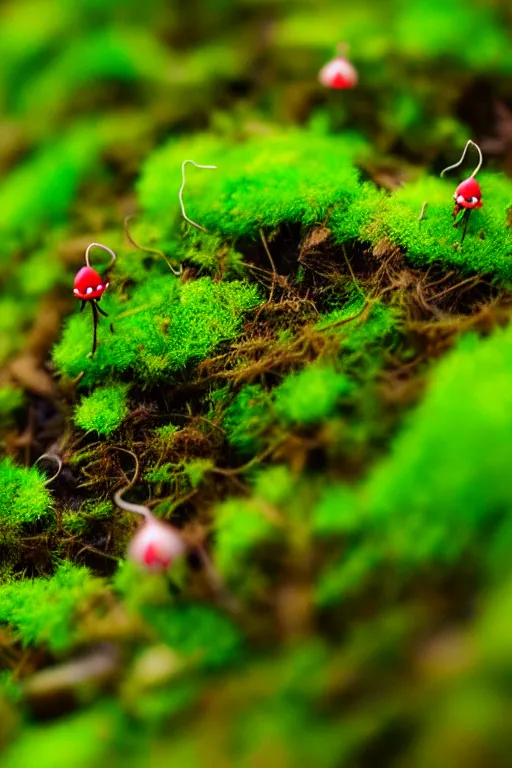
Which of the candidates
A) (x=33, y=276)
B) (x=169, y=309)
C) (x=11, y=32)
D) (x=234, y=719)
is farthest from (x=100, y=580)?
(x=11, y=32)

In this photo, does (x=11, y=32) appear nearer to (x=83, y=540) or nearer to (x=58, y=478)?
(x=58, y=478)

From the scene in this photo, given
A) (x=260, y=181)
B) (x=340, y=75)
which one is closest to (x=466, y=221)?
(x=260, y=181)

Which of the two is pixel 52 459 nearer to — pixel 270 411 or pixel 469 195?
pixel 270 411

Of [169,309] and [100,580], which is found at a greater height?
[169,309]

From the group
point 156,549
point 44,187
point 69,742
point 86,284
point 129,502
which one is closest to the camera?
point 69,742

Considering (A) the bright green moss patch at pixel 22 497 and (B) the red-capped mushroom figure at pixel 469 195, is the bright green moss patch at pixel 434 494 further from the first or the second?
(A) the bright green moss patch at pixel 22 497

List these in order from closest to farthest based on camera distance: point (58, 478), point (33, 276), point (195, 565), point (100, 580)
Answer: point (195, 565), point (100, 580), point (58, 478), point (33, 276)

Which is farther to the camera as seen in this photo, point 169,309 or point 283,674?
point 169,309
